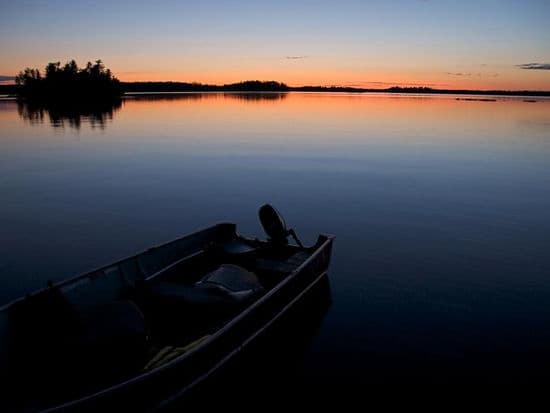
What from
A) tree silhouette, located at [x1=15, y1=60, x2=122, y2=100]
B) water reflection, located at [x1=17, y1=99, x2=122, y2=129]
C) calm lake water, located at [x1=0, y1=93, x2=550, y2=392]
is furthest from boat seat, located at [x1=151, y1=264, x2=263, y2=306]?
tree silhouette, located at [x1=15, y1=60, x2=122, y2=100]

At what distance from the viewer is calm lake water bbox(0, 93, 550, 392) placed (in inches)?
360

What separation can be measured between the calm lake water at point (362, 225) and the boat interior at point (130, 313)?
6.66 ft

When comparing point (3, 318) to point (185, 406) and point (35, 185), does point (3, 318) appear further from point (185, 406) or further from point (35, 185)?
point (35, 185)

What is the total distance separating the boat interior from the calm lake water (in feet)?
6.66

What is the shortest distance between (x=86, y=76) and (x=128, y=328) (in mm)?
171222

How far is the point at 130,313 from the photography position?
A: 6.64 meters

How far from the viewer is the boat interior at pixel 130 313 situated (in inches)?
242

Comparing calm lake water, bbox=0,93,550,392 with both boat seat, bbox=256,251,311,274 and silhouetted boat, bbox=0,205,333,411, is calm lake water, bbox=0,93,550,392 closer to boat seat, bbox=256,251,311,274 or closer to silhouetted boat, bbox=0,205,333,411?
boat seat, bbox=256,251,311,274

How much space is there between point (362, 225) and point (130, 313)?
12.4 meters

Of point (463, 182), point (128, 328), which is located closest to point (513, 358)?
point (128, 328)

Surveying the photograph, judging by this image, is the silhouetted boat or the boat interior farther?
the boat interior

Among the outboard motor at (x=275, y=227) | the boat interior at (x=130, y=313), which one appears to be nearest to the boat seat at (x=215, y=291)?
the boat interior at (x=130, y=313)

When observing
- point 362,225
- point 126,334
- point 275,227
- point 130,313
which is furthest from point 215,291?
point 362,225

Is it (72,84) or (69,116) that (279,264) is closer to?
(69,116)
